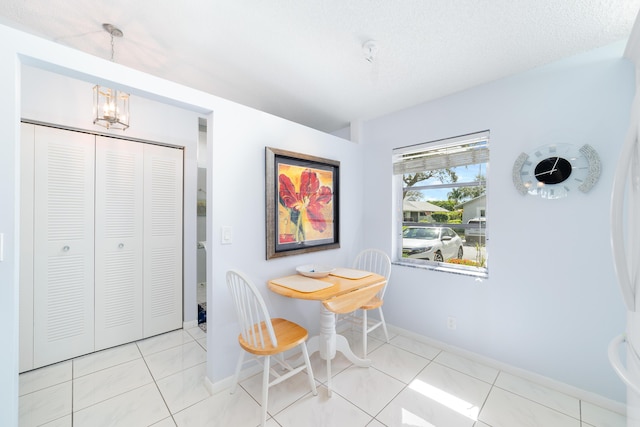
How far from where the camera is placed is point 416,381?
78.5 inches

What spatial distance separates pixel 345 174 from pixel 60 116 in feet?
8.37

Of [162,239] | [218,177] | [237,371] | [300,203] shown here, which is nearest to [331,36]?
[218,177]

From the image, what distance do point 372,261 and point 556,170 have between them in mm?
1767

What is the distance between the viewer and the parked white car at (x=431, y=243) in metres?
2.54

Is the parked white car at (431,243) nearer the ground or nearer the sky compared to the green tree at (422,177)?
nearer the ground

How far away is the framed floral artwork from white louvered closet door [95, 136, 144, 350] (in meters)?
1.39

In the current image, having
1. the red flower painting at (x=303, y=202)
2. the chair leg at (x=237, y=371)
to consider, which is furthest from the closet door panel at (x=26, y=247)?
the red flower painting at (x=303, y=202)

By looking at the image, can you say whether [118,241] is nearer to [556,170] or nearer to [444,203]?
[444,203]

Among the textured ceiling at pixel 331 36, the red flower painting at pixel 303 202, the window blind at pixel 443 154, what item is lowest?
the red flower painting at pixel 303 202

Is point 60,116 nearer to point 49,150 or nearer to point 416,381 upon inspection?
point 49,150

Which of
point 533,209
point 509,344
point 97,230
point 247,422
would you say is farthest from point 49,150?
point 509,344

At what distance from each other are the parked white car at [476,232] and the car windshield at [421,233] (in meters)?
0.28

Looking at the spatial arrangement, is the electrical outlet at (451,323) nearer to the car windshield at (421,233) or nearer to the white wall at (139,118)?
the car windshield at (421,233)

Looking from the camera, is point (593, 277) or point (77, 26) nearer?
point (77, 26)
